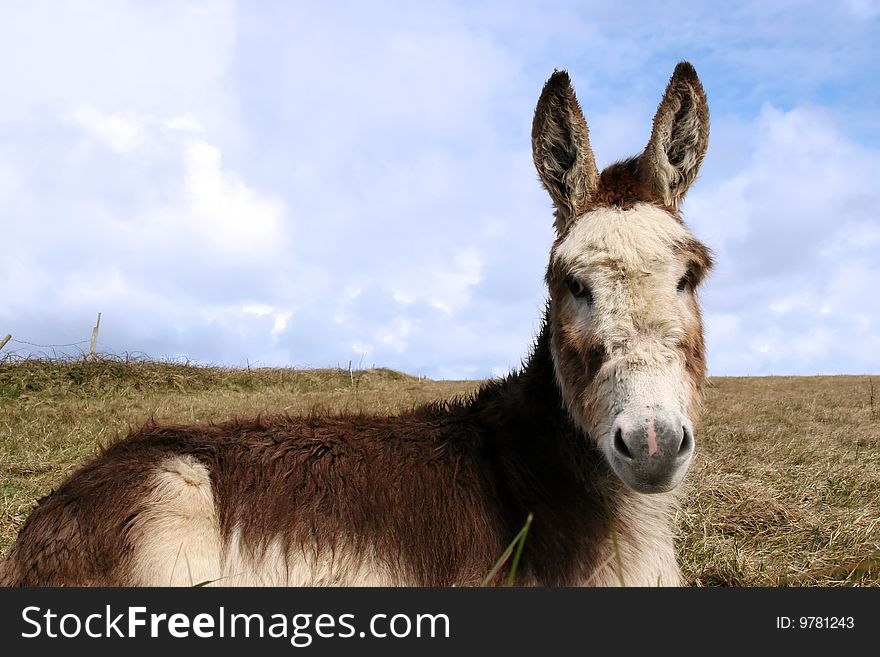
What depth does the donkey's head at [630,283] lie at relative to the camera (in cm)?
287

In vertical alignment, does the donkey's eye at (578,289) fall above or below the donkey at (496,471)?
above

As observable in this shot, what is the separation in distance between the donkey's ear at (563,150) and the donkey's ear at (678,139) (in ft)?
1.31

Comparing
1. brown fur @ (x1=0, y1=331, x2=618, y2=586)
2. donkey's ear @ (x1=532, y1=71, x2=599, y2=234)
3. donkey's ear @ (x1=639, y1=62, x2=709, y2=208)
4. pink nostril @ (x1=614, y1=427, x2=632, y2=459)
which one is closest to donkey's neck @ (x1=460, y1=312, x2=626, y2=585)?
brown fur @ (x1=0, y1=331, x2=618, y2=586)

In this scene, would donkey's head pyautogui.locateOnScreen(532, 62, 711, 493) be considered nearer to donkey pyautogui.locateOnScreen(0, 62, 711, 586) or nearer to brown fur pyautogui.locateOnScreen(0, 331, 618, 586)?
donkey pyautogui.locateOnScreen(0, 62, 711, 586)

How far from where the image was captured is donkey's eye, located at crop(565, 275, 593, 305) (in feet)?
11.1

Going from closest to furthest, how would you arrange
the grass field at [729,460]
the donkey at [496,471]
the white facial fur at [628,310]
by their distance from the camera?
the white facial fur at [628,310] < the donkey at [496,471] < the grass field at [729,460]

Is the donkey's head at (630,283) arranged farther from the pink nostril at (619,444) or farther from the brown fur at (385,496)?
the brown fur at (385,496)

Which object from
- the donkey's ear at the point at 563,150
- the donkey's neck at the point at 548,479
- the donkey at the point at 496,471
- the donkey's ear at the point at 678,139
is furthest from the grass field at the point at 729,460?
the donkey's ear at the point at 678,139

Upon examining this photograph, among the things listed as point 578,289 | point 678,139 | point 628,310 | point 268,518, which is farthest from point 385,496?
point 678,139

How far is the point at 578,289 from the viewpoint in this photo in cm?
343

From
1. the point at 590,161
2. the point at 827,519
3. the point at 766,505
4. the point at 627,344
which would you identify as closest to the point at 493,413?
the point at 627,344

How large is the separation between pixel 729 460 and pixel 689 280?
703cm

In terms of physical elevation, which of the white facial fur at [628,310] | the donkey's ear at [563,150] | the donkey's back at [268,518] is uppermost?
the donkey's ear at [563,150]

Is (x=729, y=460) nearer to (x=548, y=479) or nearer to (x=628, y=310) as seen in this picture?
(x=548, y=479)
